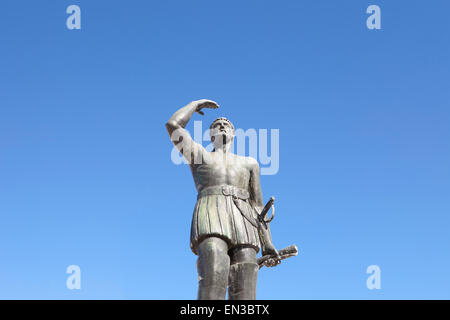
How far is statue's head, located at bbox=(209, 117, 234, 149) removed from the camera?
409 inches

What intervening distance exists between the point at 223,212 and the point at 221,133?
155 cm

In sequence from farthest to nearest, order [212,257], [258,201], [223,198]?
[258,201], [223,198], [212,257]

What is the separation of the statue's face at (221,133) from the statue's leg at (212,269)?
1.89m

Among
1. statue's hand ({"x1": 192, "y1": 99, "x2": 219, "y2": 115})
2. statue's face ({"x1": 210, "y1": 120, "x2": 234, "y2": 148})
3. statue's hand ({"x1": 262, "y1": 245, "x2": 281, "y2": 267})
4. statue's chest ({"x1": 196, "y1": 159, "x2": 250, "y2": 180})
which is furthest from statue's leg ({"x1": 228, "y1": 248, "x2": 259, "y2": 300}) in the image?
statue's hand ({"x1": 192, "y1": 99, "x2": 219, "y2": 115})

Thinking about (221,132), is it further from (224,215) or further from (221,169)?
(224,215)

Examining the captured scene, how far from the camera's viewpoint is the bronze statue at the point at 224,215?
354 inches

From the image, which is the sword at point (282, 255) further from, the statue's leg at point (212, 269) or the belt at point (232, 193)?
the statue's leg at point (212, 269)

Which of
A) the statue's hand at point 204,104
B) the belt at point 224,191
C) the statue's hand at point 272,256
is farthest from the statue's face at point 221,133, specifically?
the statue's hand at point 272,256

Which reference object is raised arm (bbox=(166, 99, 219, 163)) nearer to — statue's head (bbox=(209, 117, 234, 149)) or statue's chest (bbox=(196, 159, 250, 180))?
statue's chest (bbox=(196, 159, 250, 180))
